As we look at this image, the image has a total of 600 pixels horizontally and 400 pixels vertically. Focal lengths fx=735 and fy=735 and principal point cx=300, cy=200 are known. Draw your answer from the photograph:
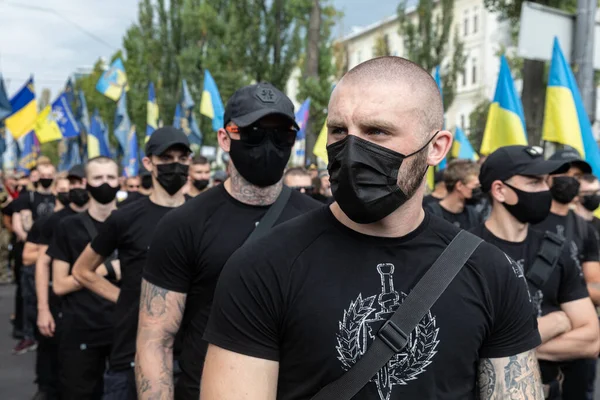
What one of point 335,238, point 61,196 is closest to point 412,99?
point 335,238

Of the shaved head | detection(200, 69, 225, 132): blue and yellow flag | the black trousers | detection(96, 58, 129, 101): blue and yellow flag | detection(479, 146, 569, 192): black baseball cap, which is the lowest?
the black trousers

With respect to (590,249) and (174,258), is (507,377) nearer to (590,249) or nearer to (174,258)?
(174,258)

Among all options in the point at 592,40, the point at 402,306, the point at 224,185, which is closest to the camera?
the point at 402,306

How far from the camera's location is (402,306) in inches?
75.6

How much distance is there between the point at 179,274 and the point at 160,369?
0.43m

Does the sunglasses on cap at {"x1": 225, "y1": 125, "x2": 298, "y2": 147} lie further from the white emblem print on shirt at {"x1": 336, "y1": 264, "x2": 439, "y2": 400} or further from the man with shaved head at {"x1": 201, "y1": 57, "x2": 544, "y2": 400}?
the white emblem print on shirt at {"x1": 336, "y1": 264, "x2": 439, "y2": 400}

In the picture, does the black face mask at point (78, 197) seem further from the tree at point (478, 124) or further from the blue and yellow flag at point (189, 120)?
the tree at point (478, 124)

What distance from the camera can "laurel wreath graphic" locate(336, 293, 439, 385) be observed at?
1906 mm

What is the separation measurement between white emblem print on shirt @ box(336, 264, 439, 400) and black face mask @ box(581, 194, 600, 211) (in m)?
5.94

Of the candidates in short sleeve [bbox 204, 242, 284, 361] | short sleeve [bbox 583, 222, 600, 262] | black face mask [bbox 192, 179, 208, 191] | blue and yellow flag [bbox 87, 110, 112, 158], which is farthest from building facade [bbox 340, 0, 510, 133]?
short sleeve [bbox 204, 242, 284, 361]

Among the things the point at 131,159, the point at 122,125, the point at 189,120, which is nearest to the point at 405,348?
the point at 131,159

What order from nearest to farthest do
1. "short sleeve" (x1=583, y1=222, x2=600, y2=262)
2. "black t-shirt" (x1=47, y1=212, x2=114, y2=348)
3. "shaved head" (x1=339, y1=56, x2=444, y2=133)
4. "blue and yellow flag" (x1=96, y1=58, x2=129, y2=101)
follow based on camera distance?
"shaved head" (x1=339, y1=56, x2=444, y2=133)
"short sleeve" (x1=583, y1=222, x2=600, y2=262)
"black t-shirt" (x1=47, y1=212, x2=114, y2=348)
"blue and yellow flag" (x1=96, y1=58, x2=129, y2=101)

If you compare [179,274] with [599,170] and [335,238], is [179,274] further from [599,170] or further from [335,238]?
[599,170]

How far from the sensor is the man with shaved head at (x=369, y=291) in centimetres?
192
